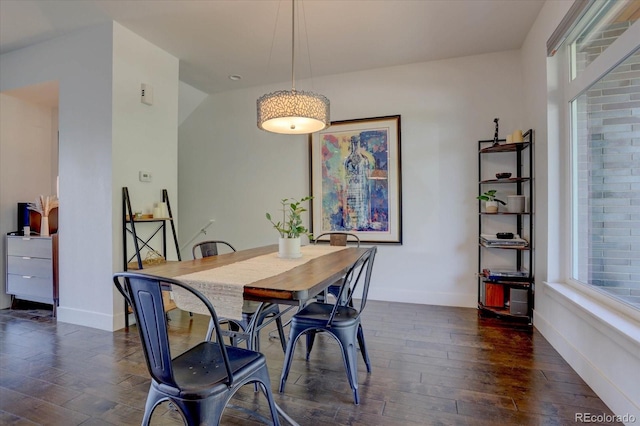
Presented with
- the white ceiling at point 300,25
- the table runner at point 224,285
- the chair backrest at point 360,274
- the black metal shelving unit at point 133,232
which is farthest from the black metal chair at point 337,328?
the white ceiling at point 300,25

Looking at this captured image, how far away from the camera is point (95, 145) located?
10.3 feet

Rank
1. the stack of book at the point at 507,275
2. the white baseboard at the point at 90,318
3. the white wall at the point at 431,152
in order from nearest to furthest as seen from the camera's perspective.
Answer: the white baseboard at the point at 90,318 → the stack of book at the point at 507,275 → the white wall at the point at 431,152

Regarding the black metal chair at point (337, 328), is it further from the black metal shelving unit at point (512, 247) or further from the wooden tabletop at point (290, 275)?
the black metal shelving unit at point (512, 247)

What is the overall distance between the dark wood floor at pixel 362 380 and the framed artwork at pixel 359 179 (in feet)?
4.41

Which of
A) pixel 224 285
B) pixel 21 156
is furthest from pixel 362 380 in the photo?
pixel 21 156

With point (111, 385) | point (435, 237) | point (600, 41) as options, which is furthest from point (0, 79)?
point (600, 41)

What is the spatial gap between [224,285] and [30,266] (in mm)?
3399

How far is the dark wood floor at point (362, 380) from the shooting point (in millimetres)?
1754

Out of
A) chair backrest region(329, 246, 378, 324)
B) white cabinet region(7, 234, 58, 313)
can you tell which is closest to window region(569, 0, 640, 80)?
chair backrest region(329, 246, 378, 324)

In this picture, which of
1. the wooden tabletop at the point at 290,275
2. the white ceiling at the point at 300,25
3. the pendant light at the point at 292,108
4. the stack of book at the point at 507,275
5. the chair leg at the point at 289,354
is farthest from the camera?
the stack of book at the point at 507,275

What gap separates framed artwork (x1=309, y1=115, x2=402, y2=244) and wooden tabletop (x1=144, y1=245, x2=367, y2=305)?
5.20 feet

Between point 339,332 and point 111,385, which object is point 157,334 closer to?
point 339,332

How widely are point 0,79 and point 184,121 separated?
6.68ft

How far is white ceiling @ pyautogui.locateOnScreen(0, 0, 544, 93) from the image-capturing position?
2795mm
